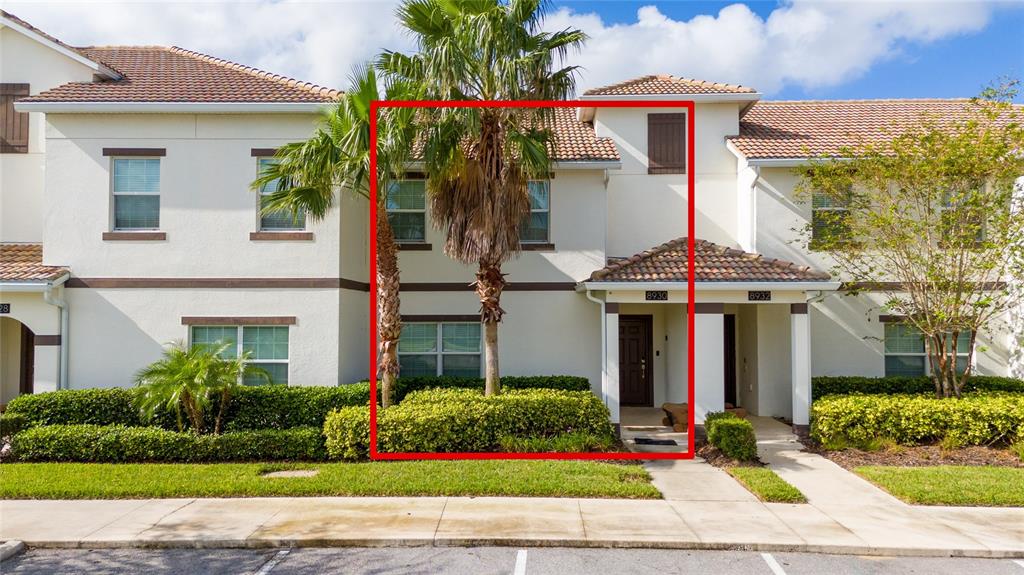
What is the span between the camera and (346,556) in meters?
7.15

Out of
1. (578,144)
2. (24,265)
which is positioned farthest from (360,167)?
(24,265)

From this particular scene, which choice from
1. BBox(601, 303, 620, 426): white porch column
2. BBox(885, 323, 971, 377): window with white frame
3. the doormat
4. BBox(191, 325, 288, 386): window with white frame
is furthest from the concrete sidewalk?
BBox(885, 323, 971, 377): window with white frame

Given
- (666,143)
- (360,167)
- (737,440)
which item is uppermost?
(666,143)

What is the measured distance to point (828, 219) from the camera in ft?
44.5

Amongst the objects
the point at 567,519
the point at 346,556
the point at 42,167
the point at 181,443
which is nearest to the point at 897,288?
the point at 567,519

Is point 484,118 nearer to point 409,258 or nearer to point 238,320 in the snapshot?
point 409,258

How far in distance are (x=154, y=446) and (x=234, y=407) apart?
1490 millimetres

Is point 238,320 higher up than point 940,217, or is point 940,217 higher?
point 940,217

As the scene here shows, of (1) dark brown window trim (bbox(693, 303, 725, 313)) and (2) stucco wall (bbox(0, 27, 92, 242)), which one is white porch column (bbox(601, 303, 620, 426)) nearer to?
(1) dark brown window trim (bbox(693, 303, 725, 313))

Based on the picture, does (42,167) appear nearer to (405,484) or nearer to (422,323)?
(422,323)

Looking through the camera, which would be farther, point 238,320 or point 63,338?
point 238,320

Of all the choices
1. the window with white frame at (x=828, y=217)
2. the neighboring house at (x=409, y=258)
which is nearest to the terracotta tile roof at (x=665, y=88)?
the neighboring house at (x=409, y=258)

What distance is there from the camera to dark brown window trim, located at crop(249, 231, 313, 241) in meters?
12.9

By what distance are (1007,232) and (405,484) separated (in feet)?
40.7
